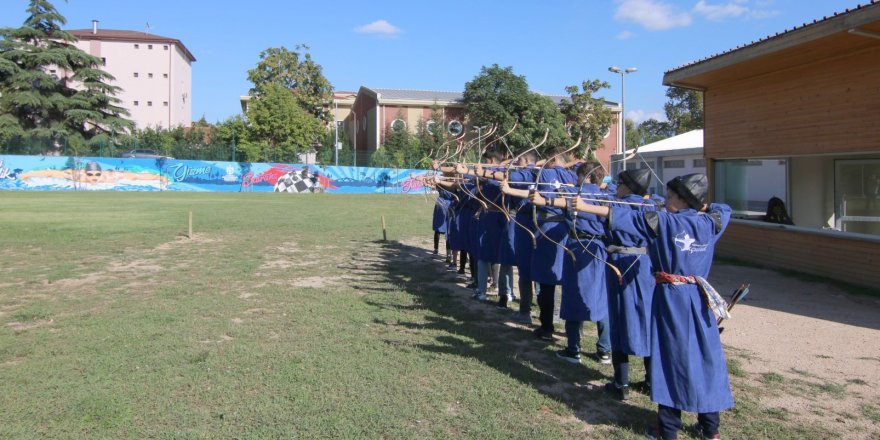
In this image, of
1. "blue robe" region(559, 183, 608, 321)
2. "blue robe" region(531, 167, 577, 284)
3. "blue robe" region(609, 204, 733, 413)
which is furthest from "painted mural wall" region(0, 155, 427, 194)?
"blue robe" region(609, 204, 733, 413)

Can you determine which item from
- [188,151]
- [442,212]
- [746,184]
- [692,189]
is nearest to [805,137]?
[746,184]

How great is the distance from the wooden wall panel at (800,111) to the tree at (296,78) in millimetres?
43517

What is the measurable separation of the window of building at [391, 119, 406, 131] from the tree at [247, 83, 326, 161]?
7.08 metres

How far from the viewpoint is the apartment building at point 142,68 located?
6494 centimetres

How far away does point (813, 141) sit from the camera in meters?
10.4

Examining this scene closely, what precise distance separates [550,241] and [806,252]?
7404 millimetres

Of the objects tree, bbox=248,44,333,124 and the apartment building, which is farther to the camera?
the apartment building

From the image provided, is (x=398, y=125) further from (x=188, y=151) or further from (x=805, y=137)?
(x=805, y=137)

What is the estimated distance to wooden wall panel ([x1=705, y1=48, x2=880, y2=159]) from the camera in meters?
9.36

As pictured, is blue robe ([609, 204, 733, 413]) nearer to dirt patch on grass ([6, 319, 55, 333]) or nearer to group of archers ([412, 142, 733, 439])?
group of archers ([412, 142, 733, 439])

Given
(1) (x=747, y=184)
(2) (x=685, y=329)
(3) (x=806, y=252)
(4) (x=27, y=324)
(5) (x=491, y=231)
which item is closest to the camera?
(2) (x=685, y=329)

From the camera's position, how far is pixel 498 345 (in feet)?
19.6

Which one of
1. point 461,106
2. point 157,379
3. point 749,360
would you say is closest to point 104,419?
point 157,379

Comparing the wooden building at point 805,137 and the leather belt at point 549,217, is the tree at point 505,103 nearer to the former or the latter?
the wooden building at point 805,137
